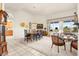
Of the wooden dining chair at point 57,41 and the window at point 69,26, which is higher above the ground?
the window at point 69,26

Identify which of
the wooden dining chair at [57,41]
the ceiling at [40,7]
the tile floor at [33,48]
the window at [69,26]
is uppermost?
the ceiling at [40,7]

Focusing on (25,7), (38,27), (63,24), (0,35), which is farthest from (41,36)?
(0,35)

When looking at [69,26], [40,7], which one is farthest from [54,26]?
[40,7]

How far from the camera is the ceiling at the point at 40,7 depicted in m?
1.86

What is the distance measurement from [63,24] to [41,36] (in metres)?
0.46

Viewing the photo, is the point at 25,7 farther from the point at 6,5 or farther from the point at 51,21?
the point at 51,21

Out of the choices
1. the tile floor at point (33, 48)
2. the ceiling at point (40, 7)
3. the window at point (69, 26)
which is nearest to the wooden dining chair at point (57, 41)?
the tile floor at point (33, 48)

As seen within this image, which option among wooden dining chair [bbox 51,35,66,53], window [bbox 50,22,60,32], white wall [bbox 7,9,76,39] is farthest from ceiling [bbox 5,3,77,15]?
wooden dining chair [bbox 51,35,66,53]

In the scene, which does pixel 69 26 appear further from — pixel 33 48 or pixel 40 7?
pixel 33 48

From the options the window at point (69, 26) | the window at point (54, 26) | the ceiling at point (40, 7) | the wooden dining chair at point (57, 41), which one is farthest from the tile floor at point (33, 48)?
the ceiling at point (40, 7)

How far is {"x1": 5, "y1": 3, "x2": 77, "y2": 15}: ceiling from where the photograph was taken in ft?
6.10

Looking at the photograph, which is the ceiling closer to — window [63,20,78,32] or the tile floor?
window [63,20,78,32]

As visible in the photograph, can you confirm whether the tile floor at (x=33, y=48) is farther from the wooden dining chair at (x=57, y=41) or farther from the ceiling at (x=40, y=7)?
the ceiling at (x=40, y=7)

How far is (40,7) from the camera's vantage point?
1.92m
